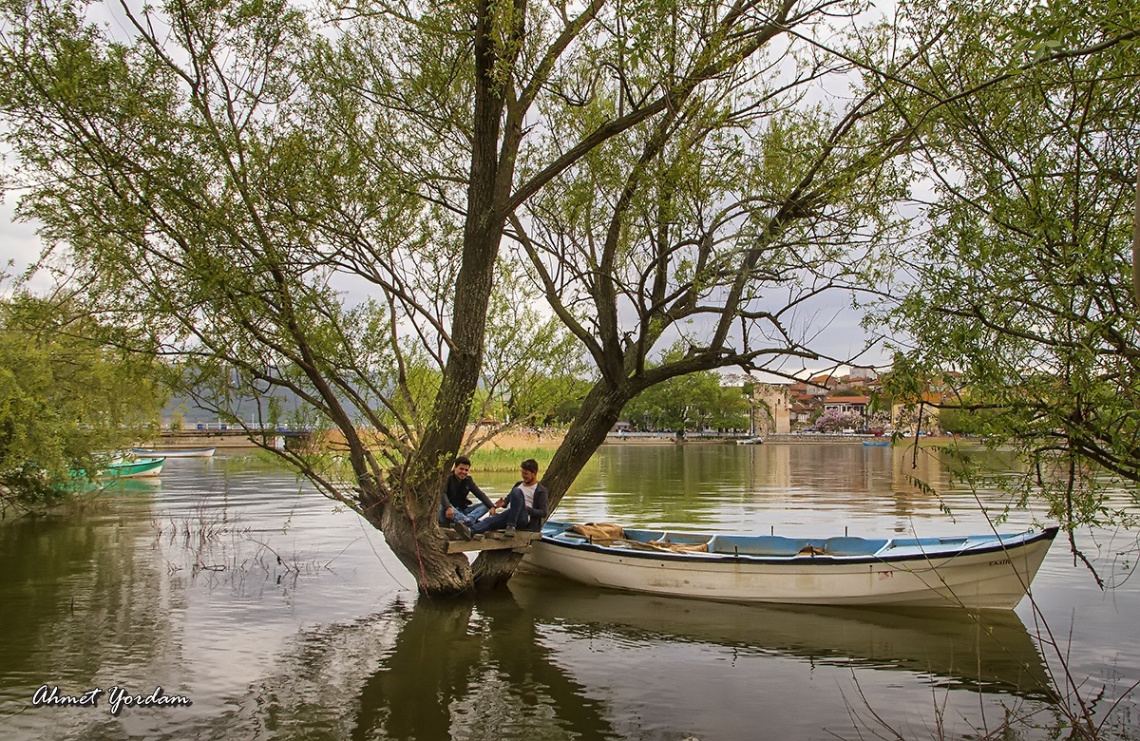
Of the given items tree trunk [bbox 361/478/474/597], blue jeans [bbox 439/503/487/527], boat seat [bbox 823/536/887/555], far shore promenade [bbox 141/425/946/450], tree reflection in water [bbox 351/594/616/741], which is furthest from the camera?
far shore promenade [bbox 141/425/946/450]

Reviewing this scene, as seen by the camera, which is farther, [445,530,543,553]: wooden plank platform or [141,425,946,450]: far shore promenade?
[141,425,946,450]: far shore promenade

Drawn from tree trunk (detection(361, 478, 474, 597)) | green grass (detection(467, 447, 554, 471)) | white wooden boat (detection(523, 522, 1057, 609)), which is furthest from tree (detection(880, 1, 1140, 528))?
green grass (detection(467, 447, 554, 471))

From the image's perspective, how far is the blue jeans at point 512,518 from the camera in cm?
1297

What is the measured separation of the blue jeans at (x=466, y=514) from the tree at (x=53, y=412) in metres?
8.38

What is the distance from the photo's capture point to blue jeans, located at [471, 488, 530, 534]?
1297 cm

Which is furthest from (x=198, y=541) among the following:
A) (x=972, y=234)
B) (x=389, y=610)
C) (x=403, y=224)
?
(x=972, y=234)

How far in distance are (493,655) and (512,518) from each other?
2907mm

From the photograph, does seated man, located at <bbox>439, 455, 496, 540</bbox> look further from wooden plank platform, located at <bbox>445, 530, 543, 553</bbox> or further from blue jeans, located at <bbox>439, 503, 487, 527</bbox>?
wooden plank platform, located at <bbox>445, 530, 543, 553</bbox>

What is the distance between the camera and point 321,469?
1162cm

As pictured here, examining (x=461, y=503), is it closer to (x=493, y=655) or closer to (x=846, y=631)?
(x=493, y=655)

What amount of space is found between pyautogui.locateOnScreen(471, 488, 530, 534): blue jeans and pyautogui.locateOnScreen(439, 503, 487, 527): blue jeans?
0.17 m

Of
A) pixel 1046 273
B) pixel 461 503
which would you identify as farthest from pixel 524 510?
pixel 1046 273

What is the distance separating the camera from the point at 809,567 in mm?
12414

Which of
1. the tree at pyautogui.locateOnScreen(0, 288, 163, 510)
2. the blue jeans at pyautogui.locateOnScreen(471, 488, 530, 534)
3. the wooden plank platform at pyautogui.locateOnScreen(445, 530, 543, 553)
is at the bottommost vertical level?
the wooden plank platform at pyautogui.locateOnScreen(445, 530, 543, 553)
